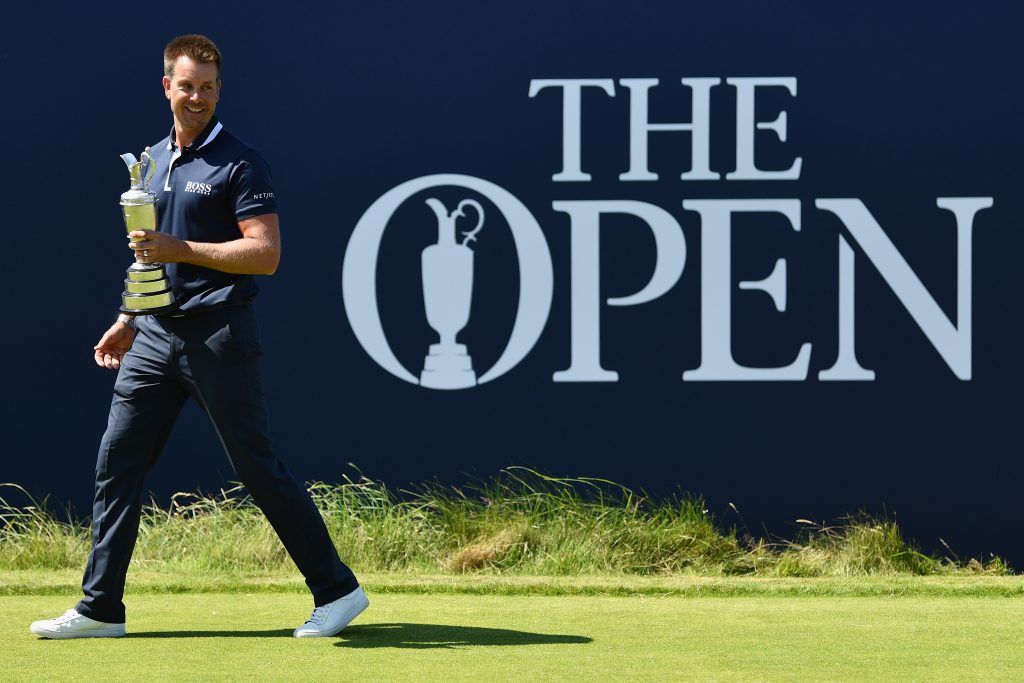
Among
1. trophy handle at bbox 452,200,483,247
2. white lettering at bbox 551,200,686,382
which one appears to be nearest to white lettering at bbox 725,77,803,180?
white lettering at bbox 551,200,686,382

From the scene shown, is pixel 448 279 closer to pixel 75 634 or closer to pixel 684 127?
pixel 684 127

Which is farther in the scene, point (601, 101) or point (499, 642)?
point (601, 101)

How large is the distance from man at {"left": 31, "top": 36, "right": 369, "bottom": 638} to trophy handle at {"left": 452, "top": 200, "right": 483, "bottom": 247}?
80.7 inches

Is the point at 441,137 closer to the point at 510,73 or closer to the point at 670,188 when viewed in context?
the point at 510,73

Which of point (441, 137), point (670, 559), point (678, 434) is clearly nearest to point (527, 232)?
point (441, 137)

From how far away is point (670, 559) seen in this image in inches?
238

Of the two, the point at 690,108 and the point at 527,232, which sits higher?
the point at 690,108

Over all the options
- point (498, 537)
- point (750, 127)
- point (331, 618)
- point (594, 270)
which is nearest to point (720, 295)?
point (594, 270)

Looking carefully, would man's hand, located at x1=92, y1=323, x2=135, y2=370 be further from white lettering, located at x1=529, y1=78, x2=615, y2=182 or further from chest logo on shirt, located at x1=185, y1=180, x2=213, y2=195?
white lettering, located at x1=529, y1=78, x2=615, y2=182

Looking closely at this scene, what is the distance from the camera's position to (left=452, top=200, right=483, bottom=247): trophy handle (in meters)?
6.26

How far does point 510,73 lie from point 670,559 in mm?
2136

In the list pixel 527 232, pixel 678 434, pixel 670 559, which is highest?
pixel 527 232

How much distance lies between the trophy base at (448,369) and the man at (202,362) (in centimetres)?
199

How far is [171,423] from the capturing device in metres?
4.34
